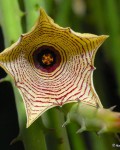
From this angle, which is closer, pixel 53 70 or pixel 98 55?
pixel 53 70

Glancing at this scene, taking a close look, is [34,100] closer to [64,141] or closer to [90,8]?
[64,141]

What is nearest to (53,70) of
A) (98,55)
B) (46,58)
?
(46,58)

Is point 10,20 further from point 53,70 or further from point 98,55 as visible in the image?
point 98,55

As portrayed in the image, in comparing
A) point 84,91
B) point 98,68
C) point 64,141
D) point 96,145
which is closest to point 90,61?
point 84,91

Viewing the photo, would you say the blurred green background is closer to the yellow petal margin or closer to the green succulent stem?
the green succulent stem

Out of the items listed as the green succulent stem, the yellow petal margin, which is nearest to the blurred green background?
the green succulent stem

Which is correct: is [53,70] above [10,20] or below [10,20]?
below
